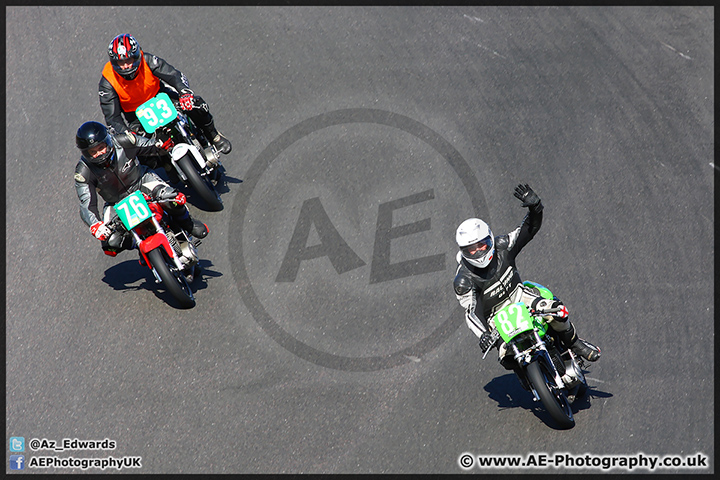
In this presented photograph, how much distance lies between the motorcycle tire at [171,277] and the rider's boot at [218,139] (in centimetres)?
232

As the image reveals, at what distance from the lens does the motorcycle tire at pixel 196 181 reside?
12484 millimetres

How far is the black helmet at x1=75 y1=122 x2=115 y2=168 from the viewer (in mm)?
10938

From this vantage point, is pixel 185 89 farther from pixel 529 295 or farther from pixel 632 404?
pixel 632 404

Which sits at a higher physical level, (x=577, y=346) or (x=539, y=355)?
(x=539, y=355)

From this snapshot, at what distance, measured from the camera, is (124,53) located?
12266mm

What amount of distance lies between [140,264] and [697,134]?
873cm

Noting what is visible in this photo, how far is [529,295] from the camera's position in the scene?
9.77 m

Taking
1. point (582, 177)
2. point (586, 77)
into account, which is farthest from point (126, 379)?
point (586, 77)

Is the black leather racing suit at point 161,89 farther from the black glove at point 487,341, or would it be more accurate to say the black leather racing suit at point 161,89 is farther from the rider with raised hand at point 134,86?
the black glove at point 487,341

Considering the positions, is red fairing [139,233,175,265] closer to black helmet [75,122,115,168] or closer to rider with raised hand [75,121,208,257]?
rider with raised hand [75,121,208,257]

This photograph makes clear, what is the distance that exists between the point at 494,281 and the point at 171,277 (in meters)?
4.01

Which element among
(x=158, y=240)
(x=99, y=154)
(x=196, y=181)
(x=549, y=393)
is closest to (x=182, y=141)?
(x=196, y=181)

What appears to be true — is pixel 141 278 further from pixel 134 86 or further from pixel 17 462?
pixel 17 462
